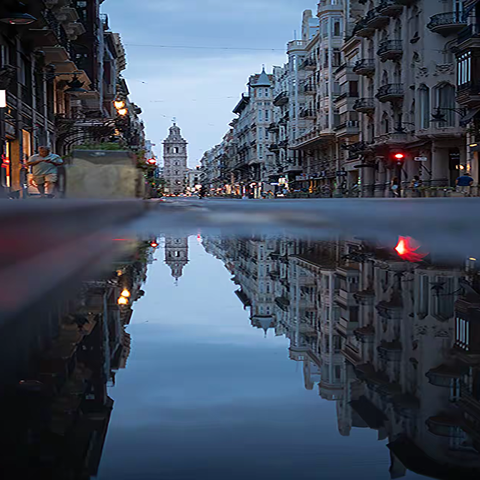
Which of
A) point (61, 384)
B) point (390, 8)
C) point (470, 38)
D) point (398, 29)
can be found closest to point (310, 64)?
point (398, 29)

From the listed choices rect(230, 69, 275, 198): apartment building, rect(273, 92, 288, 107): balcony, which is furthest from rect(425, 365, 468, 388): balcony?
rect(230, 69, 275, 198): apartment building

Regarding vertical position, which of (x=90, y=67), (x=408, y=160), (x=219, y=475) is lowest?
(x=219, y=475)

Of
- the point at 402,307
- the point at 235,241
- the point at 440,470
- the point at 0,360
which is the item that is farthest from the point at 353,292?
the point at 235,241

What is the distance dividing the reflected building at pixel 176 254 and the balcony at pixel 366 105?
144 feet

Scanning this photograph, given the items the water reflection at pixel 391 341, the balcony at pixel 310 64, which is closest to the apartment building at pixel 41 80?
the water reflection at pixel 391 341

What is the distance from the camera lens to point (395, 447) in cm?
118

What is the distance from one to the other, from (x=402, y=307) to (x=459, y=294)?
1.32ft

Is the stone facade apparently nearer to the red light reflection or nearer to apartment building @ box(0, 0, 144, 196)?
apartment building @ box(0, 0, 144, 196)

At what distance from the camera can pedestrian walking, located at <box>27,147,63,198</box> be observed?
14.7 m

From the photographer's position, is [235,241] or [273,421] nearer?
[273,421]

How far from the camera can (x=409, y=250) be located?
4.56 meters

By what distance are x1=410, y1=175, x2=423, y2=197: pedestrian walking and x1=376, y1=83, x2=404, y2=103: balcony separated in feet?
17.2

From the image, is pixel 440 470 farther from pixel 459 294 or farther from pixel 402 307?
pixel 459 294

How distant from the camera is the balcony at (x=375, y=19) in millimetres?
44969
